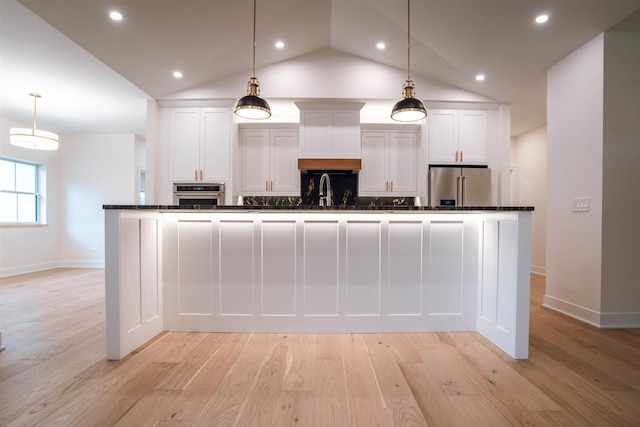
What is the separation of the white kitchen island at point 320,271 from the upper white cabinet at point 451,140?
1950mm

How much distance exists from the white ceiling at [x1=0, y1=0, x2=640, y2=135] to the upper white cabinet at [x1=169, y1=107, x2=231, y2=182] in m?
0.41

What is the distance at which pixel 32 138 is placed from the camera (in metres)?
3.94

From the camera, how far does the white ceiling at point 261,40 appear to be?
2586 mm

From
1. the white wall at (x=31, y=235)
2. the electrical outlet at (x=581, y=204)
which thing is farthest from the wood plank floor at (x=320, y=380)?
the white wall at (x=31, y=235)

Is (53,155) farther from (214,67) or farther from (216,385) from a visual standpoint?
(216,385)

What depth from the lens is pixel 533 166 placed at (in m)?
5.31

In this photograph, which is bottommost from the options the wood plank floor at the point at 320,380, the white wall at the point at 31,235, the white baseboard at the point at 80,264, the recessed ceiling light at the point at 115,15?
the white baseboard at the point at 80,264

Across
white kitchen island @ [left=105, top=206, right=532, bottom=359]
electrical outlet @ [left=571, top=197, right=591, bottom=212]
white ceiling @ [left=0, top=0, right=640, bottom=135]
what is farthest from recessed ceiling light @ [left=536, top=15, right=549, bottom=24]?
white kitchen island @ [left=105, top=206, right=532, bottom=359]

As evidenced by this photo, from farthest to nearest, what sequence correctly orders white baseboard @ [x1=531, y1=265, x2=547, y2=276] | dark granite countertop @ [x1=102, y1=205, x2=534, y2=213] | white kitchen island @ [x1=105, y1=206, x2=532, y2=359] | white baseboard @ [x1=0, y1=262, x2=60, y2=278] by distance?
1. white baseboard @ [x1=531, y1=265, x2=547, y2=276]
2. white baseboard @ [x1=0, y1=262, x2=60, y2=278]
3. white kitchen island @ [x1=105, y1=206, x2=532, y2=359]
4. dark granite countertop @ [x1=102, y1=205, x2=534, y2=213]

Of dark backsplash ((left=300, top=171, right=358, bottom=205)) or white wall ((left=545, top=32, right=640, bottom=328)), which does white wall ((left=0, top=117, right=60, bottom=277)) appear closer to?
dark backsplash ((left=300, top=171, right=358, bottom=205))

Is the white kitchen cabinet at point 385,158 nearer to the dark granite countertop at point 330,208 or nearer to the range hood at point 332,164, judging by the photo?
the range hood at point 332,164

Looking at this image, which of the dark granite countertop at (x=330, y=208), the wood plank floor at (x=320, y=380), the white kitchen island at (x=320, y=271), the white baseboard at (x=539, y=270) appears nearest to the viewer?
the wood plank floor at (x=320, y=380)

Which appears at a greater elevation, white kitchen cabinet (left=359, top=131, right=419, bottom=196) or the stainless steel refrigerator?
white kitchen cabinet (left=359, top=131, right=419, bottom=196)

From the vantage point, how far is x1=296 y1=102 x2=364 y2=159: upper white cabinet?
13.2 feet
